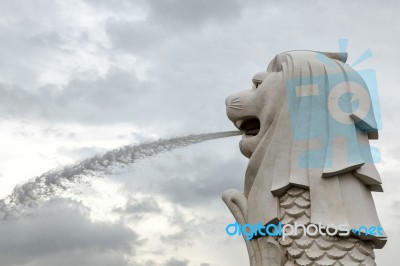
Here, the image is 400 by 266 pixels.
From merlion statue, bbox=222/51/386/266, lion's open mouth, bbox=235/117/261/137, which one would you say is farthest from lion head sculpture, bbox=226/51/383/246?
lion's open mouth, bbox=235/117/261/137

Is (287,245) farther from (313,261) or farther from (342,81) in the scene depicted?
(342,81)

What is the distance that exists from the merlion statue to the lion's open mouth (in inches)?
4.4

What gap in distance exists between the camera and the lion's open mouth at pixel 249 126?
9.47 metres

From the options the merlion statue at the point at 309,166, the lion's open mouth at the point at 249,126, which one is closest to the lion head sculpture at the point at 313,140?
the merlion statue at the point at 309,166

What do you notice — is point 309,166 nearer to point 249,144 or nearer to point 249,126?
point 249,144

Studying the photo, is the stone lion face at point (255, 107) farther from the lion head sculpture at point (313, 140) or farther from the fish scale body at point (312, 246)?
the fish scale body at point (312, 246)

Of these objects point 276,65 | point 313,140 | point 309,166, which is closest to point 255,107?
point 276,65

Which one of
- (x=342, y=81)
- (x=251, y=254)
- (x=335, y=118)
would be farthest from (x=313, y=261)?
(x=342, y=81)

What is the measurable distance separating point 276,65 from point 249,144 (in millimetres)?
1295

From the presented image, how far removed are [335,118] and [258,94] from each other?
4.10 feet

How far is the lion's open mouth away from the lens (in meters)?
9.47

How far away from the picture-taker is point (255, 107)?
919 cm

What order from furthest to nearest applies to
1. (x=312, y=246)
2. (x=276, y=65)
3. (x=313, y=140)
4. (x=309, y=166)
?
1. (x=276, y=65)
2. (x=313, y=140)
3. (x=309, y=166)
4. (x=312, y=246)

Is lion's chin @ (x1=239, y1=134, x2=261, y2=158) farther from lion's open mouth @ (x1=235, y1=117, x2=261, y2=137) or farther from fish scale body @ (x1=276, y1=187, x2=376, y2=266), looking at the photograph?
fish scale body @ (x1=276, y1=187, x2=376, y2=266)
